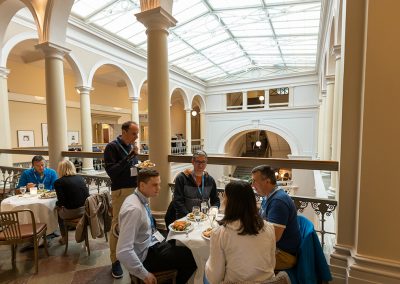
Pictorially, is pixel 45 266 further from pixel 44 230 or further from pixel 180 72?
pixel 180 72

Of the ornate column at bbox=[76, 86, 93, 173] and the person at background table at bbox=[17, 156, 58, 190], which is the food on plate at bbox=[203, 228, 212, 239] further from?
the ornate column at bbox=[76, 86, 93, 173]

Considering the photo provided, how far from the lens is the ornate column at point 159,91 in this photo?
11.2ft

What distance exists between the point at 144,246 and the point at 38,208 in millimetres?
2286

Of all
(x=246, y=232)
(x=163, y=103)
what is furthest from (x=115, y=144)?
(x=246, y=232)

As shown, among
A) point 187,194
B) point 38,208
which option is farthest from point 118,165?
point 38,208

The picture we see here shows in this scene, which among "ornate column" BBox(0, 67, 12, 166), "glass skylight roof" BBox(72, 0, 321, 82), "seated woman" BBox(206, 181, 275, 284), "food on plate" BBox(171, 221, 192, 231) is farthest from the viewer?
"glass skylight roof" BBox(72, 0, 321, 82)

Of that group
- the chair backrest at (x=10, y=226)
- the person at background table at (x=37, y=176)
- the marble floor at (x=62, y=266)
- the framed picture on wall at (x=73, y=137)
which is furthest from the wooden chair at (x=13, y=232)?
the framed picture on wall at (x=73, y=137)

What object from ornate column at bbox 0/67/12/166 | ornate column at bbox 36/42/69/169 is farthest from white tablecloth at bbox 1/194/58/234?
ornate column at bbox 0/67/12/166

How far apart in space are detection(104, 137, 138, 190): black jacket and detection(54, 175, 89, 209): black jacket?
0.75 m

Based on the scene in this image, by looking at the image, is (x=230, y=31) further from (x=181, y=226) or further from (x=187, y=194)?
(x=181, y=226)

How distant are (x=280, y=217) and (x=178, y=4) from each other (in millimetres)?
8493

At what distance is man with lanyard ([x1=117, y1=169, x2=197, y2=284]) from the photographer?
1.86m

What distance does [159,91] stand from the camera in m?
3.51

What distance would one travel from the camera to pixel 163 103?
11.6ft
